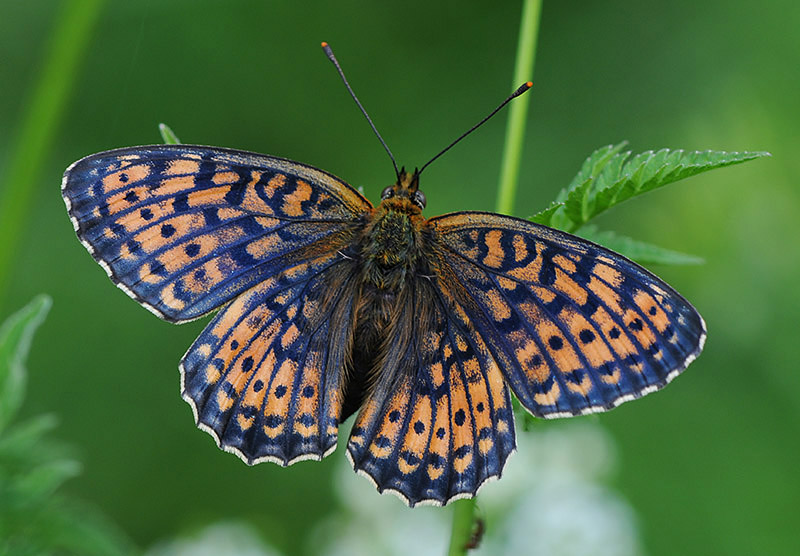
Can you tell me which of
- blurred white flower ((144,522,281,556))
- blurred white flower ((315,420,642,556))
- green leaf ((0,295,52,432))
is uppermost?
blurred white flower ((315,420,642,556))

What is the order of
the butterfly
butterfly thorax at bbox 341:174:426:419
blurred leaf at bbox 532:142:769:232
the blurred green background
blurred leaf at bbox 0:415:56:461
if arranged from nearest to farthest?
1. blurred leaf at bbox 532:142:769:232
2. blurred leaf at bbox 0:415:56:461
3. the butterfly
4. butterfly thorax at bbox 341:174:426:419
5. the blurred green background

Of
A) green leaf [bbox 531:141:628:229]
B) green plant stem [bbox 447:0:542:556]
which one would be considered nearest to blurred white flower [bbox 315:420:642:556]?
green plant stem [bbox 447:0:542:556]

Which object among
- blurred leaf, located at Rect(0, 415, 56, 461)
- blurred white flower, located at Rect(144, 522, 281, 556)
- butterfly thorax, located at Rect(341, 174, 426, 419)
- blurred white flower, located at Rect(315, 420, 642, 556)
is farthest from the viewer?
blurred white flower, located at Rect(144, 522, 281, 556)

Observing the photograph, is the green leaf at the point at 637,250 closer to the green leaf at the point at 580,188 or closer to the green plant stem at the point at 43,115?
the green leaf at the point at 580,188

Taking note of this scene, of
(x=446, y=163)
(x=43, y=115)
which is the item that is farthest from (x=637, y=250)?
(x=446, y=163)

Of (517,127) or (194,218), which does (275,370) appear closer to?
(194,218)

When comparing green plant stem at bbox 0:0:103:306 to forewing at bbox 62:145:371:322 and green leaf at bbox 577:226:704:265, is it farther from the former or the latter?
green leaf at bbox 577:226:704:265

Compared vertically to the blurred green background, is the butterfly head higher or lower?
lower

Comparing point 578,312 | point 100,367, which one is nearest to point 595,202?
point 578,312

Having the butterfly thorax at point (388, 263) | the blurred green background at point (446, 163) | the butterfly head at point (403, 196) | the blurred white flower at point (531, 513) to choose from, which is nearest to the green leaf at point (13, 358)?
the butterfly thorax at point (388, 263)
